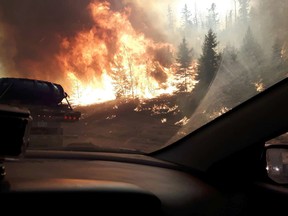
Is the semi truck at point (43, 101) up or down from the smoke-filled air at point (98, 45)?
down

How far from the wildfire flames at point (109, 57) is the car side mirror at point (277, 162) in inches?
1047

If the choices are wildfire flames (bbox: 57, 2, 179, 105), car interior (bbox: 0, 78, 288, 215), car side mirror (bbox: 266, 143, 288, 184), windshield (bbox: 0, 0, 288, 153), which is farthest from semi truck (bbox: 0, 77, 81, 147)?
wildfire flames (bbox: 57, 2, 179, 105)

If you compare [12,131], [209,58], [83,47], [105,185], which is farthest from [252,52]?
[83,47]

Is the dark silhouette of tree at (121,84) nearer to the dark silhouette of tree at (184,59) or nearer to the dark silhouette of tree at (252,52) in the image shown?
the dark silhouette of tree at (184,59)

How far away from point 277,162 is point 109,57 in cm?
3648

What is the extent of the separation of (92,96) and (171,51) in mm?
8970

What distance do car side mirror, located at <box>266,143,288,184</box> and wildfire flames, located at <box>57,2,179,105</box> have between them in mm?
26588

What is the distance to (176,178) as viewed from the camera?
2.84m

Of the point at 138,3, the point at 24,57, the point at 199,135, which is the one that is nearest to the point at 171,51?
the point at 138,3

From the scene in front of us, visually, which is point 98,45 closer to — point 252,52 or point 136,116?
point 136,116

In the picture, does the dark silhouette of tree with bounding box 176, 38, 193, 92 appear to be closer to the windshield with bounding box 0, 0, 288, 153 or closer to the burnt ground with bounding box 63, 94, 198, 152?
the windshield with bounding box 0, 0, 288, 153

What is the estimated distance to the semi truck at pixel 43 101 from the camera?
39.0ft

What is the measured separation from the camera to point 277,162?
271 cm

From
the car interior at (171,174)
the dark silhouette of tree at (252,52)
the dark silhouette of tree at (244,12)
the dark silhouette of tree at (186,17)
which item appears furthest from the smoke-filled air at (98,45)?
the car interior at (171,174)
